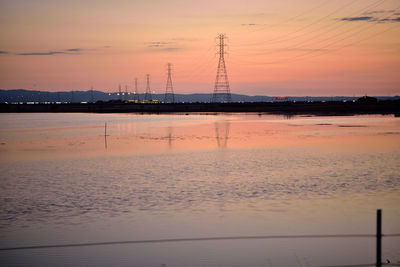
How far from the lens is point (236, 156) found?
48.0 metres

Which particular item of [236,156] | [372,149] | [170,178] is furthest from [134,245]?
[372,149]

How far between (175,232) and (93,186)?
1248 centimetres

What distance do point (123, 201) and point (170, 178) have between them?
27.9ft

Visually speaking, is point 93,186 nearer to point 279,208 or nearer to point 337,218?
point 279,208

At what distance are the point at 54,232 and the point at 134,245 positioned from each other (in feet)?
12.6

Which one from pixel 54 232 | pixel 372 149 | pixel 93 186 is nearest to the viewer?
pixel 54 232

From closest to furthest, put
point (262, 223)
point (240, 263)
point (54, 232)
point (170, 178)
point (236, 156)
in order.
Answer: point (240, 263) < point (54, 232) < point (262, 223) < point (170, 178) < point (236, 156)

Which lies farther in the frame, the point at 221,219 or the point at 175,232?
the point at 221,219

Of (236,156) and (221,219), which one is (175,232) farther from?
(236,156)

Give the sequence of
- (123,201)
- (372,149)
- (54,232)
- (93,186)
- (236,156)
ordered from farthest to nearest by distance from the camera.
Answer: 1. (372,149)
2. (236,156)
3. (93,186)
4. (123,201)
5. (54,232)

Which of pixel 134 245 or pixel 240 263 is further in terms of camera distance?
pixel 134 245

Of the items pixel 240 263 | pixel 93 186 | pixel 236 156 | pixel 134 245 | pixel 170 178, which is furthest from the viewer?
pixel 236 156

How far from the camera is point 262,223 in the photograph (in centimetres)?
2002

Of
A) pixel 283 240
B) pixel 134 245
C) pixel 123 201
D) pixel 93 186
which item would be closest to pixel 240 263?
pixel 283 240
